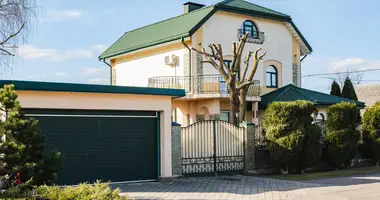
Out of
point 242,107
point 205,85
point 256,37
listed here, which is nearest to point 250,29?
point 256,37

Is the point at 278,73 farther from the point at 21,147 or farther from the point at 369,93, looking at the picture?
the point at 369,93

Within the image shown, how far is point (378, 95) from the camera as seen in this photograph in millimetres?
50750

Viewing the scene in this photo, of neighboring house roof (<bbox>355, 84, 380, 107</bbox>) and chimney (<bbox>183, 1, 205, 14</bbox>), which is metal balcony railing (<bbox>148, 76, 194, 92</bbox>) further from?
neighboring house roof (<bbox>355, 84, 380, 107</bbox>)

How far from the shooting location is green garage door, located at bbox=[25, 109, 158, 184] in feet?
44.6

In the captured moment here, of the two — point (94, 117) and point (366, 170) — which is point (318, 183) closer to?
point (366, 170)

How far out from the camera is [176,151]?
15461 mm

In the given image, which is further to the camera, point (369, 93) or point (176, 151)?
point (369, 93)

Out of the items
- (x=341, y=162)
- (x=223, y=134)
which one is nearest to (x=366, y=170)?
(x=341, y=162)

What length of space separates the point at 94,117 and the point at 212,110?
1201cm

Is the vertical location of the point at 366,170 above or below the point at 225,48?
below

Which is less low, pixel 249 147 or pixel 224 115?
pixel 224 115

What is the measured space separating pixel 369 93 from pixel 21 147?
4816 centimetres

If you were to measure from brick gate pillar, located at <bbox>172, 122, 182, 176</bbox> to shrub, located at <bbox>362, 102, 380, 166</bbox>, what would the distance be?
9.24 meters

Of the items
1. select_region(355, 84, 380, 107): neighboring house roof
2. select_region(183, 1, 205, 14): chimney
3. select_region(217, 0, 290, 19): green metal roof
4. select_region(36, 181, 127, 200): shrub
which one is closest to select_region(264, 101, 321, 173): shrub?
select_region(36, 181, 127, 200): shrub
